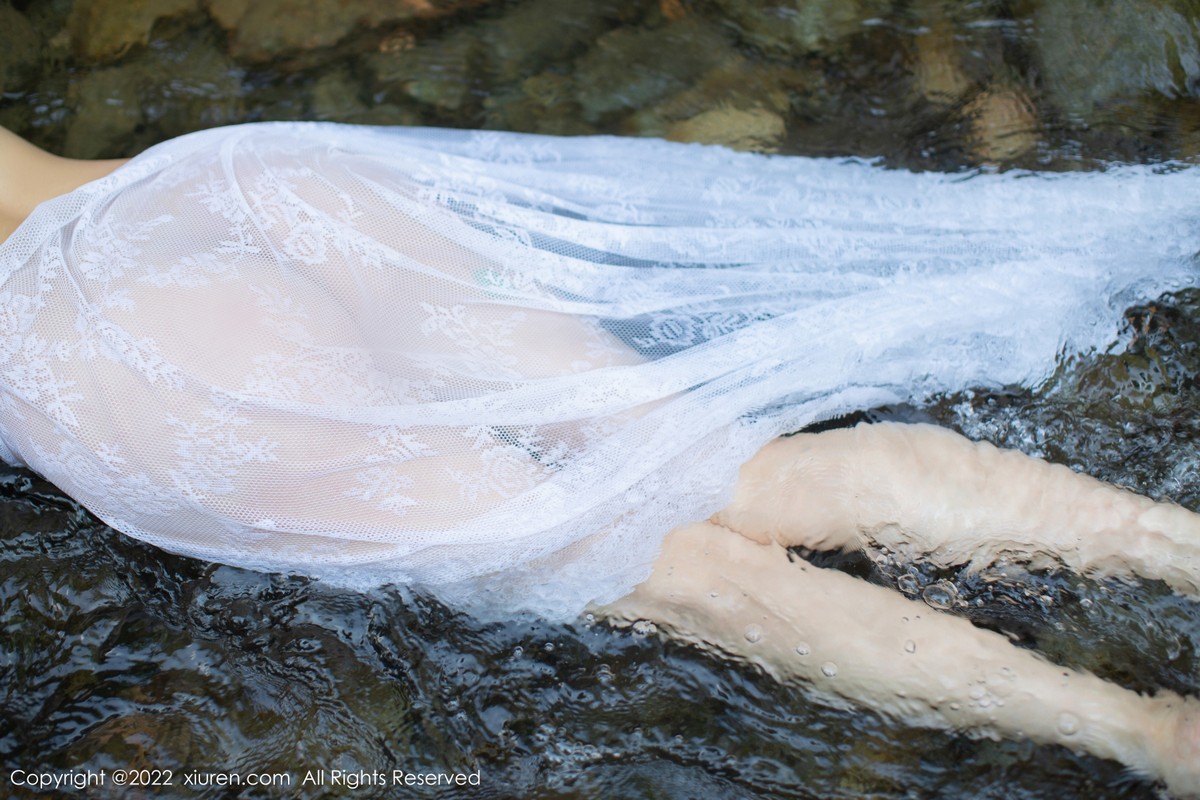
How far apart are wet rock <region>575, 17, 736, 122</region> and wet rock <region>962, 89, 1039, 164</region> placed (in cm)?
64

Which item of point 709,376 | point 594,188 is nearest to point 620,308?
point 709,376

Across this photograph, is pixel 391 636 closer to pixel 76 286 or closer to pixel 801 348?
pixel 76 286

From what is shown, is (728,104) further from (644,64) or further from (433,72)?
(433,72)

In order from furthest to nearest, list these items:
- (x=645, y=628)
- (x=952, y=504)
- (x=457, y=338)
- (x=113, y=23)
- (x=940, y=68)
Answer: (x=113, y=23) → (x=940, y=68) → (x=645, y=628) → (x=952, y=504) → (x=457, y=338)

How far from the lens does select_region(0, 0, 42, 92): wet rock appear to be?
2.65 metres

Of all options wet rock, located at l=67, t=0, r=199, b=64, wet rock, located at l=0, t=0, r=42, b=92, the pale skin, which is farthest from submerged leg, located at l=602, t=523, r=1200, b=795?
wet rock, located at l=0, t=0, r=42, b=92

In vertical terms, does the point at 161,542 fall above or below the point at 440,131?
below

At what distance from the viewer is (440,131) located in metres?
1.84

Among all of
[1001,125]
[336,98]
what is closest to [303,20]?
[336,98]

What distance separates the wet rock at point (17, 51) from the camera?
2654 millimetres

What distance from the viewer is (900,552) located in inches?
65.0

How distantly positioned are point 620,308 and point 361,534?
54 centimetres

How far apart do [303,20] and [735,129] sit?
126 cm

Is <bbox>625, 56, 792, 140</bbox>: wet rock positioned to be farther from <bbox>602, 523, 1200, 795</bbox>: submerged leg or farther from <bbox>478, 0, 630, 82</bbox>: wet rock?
<bbox>602, 523, 1200, 795</bbox>: submerged leg
